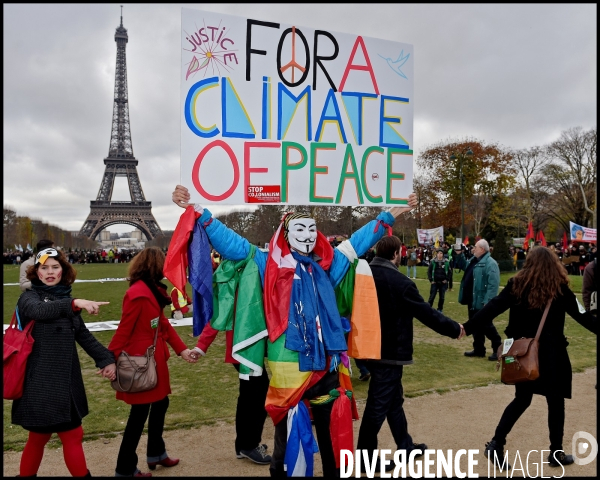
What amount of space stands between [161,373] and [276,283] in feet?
3.84

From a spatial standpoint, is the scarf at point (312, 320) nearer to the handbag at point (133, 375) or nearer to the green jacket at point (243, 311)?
the green jacket at point (243, 311)

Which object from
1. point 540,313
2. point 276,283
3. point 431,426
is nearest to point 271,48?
point 276,283

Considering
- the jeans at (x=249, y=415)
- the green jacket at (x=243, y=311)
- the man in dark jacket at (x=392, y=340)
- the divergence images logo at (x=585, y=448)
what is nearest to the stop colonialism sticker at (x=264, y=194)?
the green jacket at (x=243, y=311)

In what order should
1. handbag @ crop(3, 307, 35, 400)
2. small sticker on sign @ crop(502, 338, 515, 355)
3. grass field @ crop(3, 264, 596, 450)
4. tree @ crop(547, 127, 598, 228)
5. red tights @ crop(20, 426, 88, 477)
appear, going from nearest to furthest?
1. handbag @ crop(3, 307, 35, 400)
2. red tights @ crop(20, 426, 88, 477)
3. small sticker on sign @ crop(502, 338, 515, 355)
4. grass field @ crop(3, 264, 596, 450)
5. tree @ crop(547, 127, 598, 228)

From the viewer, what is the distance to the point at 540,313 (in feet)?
12.4

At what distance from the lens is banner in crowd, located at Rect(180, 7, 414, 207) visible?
376 centimetres

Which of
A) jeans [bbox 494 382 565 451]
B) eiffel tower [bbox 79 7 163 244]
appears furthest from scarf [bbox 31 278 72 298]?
eiffel tower [bbox 79 7 163 244]

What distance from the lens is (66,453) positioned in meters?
3.23

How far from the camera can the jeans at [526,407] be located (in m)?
3.84

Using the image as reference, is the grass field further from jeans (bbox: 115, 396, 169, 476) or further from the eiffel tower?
the eiffel tower

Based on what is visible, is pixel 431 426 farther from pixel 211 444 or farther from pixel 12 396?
pixel 12 396

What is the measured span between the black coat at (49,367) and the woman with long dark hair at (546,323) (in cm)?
302

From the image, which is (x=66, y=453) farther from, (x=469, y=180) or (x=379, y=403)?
(x=469, y=180)

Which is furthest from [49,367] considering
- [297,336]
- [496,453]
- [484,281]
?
[484,281]
